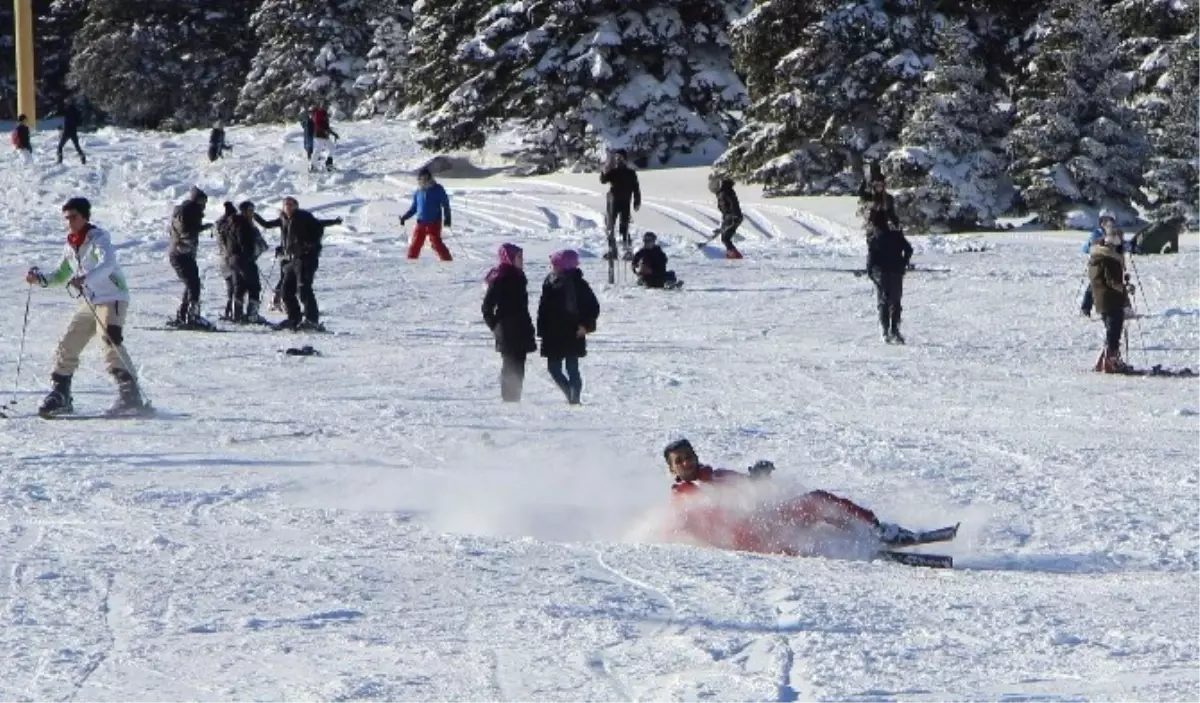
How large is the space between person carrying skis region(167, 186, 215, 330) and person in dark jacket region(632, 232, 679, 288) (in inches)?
234

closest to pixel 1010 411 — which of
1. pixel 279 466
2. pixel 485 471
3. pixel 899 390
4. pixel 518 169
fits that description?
pixel 899 390

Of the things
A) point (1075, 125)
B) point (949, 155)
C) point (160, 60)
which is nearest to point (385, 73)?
point (160, 60)

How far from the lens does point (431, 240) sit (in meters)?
25.2

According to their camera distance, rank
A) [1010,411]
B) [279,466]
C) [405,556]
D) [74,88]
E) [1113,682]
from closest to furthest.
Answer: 1. [1113,682]
2. [405,556]
3. [279,466]
4. [1010,411]
5. [74,88]

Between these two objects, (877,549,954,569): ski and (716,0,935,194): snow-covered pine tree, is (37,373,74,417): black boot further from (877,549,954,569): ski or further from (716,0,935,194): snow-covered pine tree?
(716,0,935,194): snow-covered pine tree

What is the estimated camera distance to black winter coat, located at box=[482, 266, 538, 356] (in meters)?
14.0

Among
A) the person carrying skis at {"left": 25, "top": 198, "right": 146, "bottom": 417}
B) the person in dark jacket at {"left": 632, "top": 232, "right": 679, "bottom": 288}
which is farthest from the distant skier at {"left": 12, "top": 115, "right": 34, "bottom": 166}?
the person carrying skis at {"left": 25, "top": 198, "right": 146, "bottom": 417}

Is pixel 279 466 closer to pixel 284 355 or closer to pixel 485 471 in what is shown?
pixel 485 471

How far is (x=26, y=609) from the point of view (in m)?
6.71

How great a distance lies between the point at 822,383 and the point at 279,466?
6.07m

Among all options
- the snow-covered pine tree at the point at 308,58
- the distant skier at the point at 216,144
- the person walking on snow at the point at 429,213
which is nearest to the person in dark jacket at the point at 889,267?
the person walking on snow at the point at 429,213

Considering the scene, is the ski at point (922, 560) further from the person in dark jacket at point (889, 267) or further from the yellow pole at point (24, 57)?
the yellow pole at point (24, 57)

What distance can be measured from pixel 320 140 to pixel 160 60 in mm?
26490

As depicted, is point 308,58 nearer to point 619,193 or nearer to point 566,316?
point 619,193
